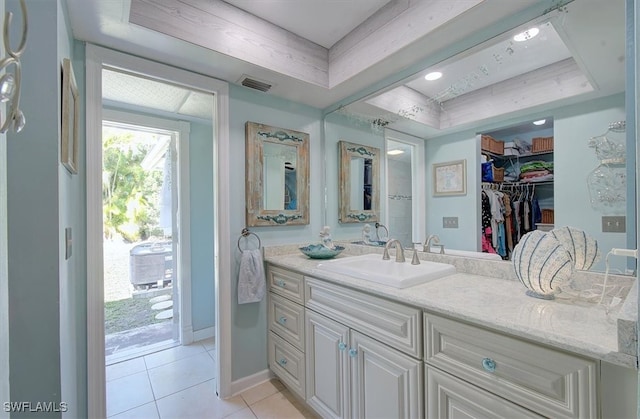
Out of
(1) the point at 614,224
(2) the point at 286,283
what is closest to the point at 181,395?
(2) the point at 286,283

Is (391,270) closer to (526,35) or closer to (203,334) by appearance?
(526,35)

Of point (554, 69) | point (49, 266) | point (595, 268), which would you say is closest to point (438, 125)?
point (554, 69)

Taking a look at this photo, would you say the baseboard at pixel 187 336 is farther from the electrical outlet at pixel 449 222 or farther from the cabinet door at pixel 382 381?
the electrical outlet at pixel 449 222

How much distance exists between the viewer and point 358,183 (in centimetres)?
230

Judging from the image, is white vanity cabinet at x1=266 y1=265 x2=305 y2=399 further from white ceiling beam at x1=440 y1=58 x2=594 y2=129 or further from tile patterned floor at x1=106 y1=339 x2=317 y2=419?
white ceiling beam at x1=440 y1=58 x2=594 y2=129

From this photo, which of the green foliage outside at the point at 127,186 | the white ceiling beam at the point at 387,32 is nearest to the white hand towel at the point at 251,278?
the white ceiling beam at the point at 387,32

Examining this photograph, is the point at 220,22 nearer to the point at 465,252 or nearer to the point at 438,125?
the point at 438,125

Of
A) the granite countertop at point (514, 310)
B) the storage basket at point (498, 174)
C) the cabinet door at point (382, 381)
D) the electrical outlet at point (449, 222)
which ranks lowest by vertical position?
the cabinet door at point (382, 381)

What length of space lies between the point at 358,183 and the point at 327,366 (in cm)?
135

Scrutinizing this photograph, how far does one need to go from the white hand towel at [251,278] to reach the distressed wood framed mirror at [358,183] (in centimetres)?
81

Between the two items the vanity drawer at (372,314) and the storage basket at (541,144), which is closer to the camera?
the vanity drawer at (372,314)

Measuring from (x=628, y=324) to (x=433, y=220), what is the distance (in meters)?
1.12

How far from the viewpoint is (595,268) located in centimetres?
110

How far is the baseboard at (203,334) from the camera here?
2.73m
